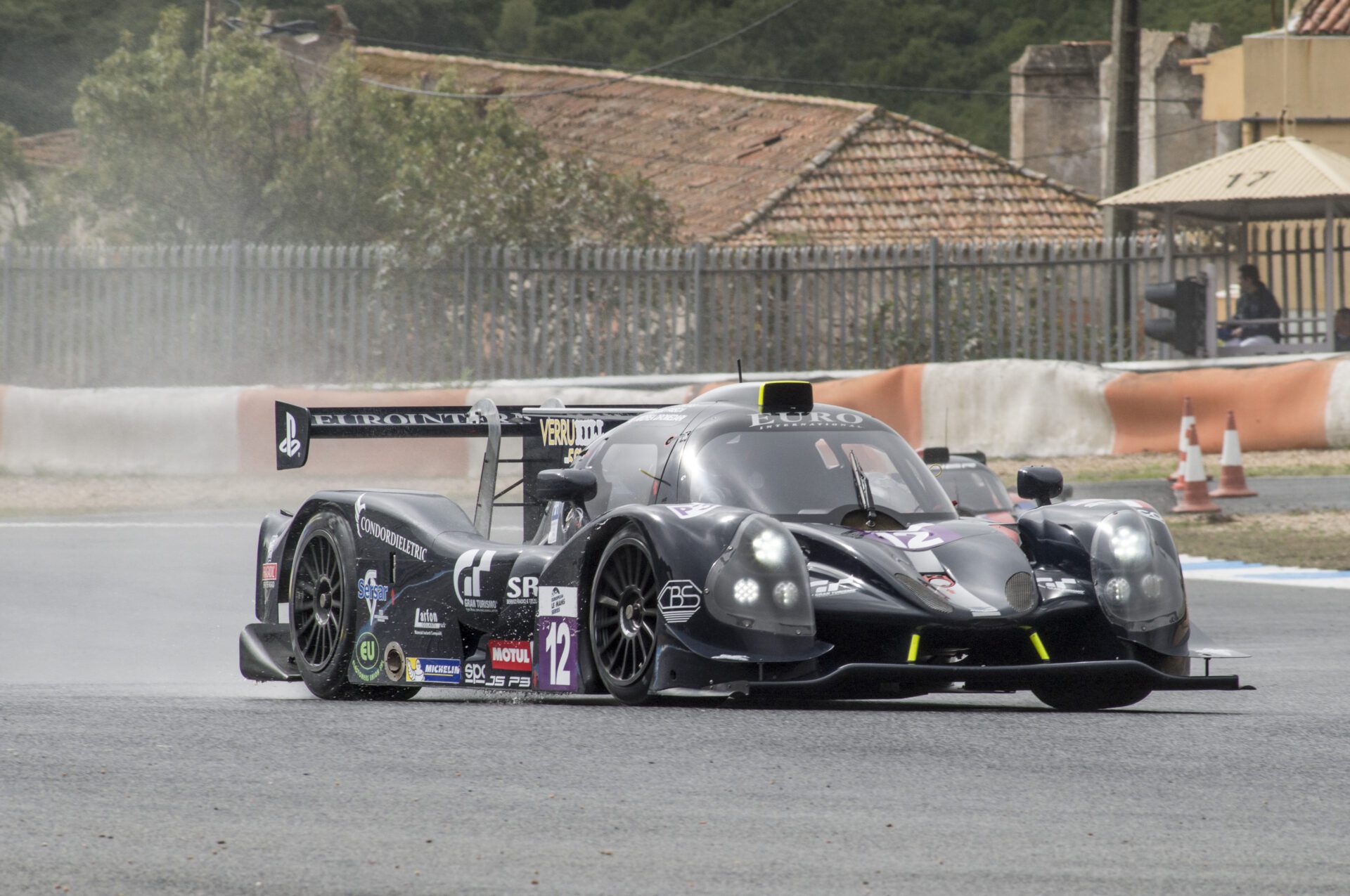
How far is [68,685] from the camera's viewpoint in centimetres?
898

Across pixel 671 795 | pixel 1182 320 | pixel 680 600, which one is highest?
pixel 1182 320

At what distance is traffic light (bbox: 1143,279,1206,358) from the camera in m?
20.9

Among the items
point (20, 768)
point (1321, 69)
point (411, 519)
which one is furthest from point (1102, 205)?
point (20, 768)

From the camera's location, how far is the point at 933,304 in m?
22.3

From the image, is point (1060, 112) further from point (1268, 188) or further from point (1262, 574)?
point (1262, 574)

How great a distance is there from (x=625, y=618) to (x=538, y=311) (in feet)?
50.5

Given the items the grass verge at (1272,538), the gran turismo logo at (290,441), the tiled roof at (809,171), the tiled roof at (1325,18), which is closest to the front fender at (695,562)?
the gran turismo logo at (290,441)

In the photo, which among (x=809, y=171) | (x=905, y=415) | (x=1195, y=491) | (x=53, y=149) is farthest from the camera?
(x=53, y=149)

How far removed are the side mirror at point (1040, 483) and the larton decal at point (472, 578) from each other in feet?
6.80

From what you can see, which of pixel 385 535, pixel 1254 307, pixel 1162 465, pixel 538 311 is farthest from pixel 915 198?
pixel 385 535

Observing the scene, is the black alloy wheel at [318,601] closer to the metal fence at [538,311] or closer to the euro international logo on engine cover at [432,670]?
the euro international logo on engine cover at [432,670]

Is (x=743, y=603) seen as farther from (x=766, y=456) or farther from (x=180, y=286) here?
(x=180, y=286)

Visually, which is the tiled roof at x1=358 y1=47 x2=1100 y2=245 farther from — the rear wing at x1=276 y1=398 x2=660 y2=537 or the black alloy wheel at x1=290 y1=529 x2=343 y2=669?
the black alloy wheel at x1=290 y1=529 x2=343 y2=669

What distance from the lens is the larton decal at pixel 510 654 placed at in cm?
757
